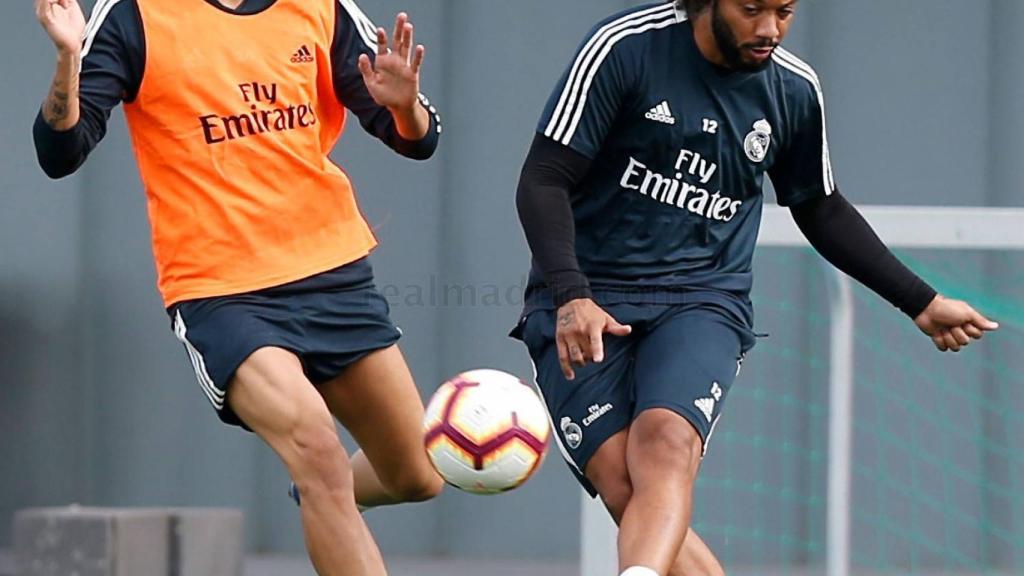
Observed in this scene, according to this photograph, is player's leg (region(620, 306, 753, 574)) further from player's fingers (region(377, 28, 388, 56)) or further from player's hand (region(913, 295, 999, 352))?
player's fingers (region(377, 28, 388, 56))

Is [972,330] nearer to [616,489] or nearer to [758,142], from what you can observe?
[758,142]

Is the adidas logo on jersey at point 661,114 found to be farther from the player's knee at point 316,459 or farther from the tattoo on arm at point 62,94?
the tattoo on arm at point 62,94

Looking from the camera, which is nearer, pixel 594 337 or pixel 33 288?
pixel 594 337

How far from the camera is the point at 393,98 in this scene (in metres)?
4.98

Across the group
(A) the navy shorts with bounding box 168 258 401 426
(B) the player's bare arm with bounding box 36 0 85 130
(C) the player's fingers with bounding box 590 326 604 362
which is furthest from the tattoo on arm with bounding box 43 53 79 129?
(C) the player's fingers with bounding box 590 326 604 362

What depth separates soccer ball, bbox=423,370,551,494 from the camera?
15.3 ft

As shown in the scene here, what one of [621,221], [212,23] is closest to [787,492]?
[621,221]

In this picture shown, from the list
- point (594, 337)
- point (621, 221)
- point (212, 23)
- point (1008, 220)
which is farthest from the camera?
point (1008, 220)

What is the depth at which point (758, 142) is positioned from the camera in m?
4.73

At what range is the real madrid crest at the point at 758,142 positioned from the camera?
186 inches

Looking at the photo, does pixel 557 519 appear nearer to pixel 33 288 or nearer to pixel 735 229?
pixel 33 288

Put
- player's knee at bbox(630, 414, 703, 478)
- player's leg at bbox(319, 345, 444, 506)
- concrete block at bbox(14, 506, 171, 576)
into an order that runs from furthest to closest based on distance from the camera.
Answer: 1. concrete block at bbox(14, 506, 171, 576)
2. player's leg at bbox(319, 345, 444, 506)
3. player's knee at bbox(630, 414, 703, 478)

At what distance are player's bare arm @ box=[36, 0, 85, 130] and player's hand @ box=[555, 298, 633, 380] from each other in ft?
4.48

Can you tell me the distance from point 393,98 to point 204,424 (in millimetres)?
3184
